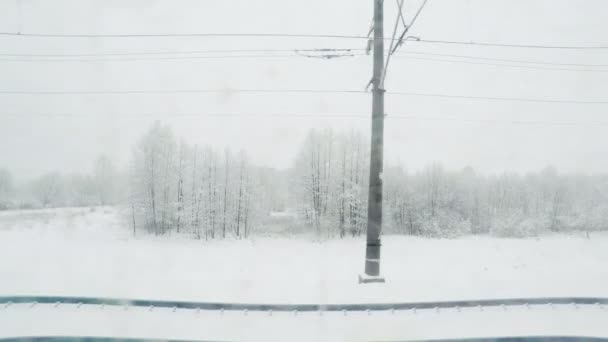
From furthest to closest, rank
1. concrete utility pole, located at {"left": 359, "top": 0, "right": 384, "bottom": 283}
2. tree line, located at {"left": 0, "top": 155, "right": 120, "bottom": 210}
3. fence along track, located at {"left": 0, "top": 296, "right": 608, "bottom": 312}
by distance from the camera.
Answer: tree line, located at {"left": 0, "top": 155, "right": 120, "bottom": 210} → concrete utility pole, located at {"left": 359, "top": 0, "right": 384, "bottom": 283} → fence along track, located at {"left": 0, "top": 296, "right": 608, "bottom": 312}

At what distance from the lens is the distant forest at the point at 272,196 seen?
21469mm

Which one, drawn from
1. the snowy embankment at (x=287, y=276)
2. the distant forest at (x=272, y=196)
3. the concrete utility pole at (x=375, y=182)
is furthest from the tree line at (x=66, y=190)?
the concrete utility pole at (x=375, y=182)

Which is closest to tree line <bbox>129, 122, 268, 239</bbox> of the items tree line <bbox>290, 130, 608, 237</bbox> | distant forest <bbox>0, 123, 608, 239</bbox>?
distant forest <bbox>0, 123, 608, 239</bbox>

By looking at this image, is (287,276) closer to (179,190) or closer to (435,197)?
(179,190)

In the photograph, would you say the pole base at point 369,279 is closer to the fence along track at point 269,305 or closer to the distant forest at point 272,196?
the fence along track at point 269,305

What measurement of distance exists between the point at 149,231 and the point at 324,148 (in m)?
16.6

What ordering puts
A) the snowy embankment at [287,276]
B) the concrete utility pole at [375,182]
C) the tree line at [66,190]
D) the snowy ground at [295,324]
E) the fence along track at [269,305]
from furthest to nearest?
1. the tree line at [66,190]
2. the concrete utility pole at [375,182]
3. the snowy embankment at [287,276]
4. the fence along track at [269,305]
5. the snowy ground at [295,324]

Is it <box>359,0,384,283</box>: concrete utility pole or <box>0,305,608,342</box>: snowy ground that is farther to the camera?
<box>359,0,384,283</box>: concrete utility pole

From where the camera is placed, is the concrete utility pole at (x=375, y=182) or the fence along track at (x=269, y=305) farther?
the concrete utility pole at (x=375, y=182)

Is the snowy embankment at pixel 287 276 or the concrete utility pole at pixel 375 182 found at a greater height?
the concrete utility pole at pixel 375 182

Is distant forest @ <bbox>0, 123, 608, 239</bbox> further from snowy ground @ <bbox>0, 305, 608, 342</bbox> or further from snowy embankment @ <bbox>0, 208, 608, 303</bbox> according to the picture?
snowy ground @ <bbox>0, 305, 608, 342</bbox>

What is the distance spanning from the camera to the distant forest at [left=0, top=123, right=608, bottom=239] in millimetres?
21469

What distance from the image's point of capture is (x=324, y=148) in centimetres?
2189

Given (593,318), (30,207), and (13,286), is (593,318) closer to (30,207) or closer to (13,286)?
(13,286)
